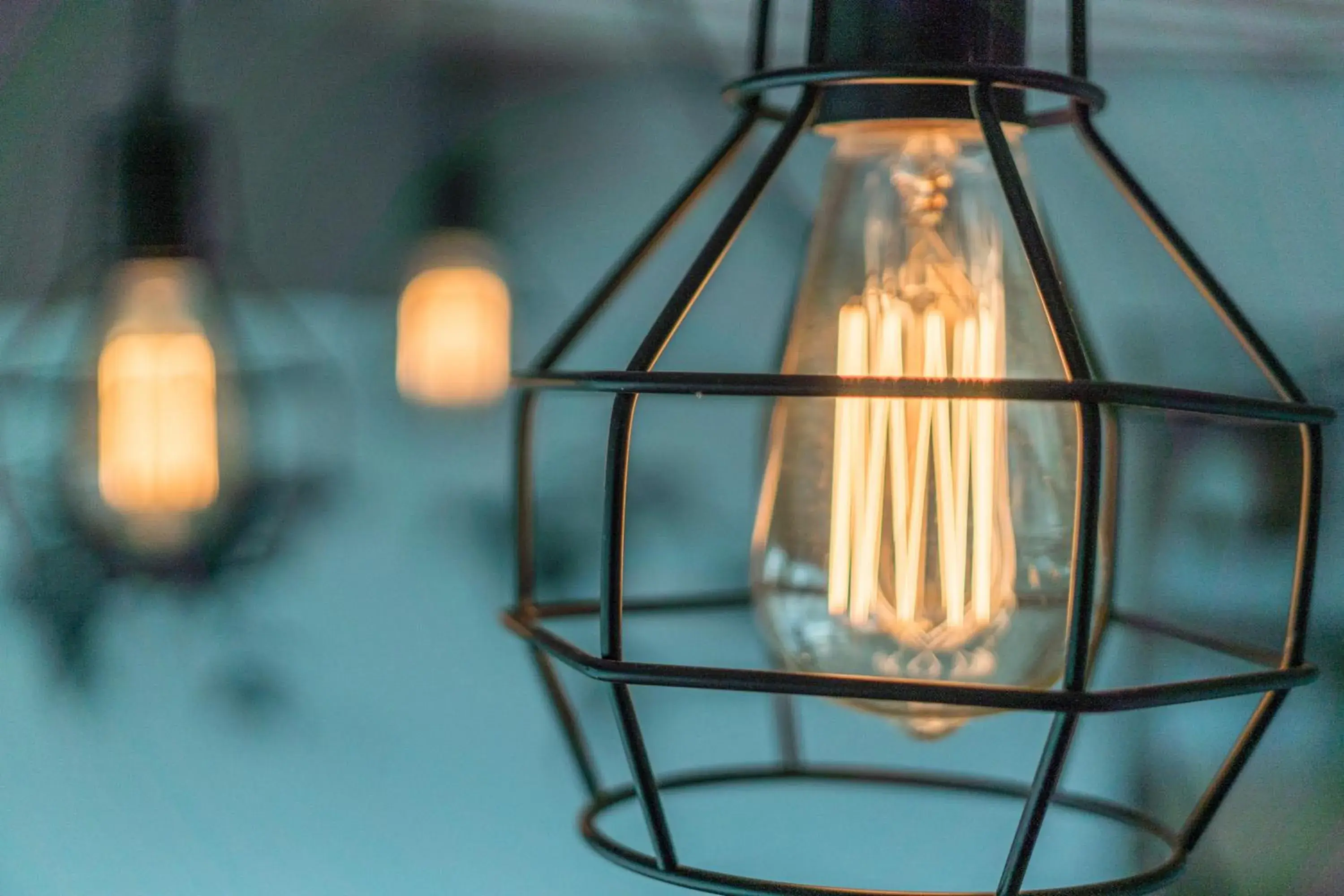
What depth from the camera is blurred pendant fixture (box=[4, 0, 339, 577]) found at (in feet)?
1.89

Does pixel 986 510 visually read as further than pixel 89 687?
No

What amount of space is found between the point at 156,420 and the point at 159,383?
0.06 ft

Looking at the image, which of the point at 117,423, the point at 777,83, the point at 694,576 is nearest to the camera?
the point at 777,83

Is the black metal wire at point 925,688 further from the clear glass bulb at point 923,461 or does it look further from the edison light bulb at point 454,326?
the edison light bulb at point 454,326

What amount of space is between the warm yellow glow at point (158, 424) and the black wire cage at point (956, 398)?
9.4 inches

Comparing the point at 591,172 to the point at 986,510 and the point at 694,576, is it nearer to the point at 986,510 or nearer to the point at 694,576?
the point at 694,576

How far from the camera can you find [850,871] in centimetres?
70

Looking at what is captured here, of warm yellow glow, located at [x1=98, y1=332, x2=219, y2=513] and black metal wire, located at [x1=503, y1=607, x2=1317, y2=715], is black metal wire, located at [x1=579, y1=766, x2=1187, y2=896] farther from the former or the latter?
warm yellow glow, located at [x1=98, y1=332, x2=219, y2=513]

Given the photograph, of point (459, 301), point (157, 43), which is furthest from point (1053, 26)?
point (157, 43)

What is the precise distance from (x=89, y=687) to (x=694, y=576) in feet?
0.98

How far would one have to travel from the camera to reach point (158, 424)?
1.94 ft

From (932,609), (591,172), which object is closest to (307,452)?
(591,172)

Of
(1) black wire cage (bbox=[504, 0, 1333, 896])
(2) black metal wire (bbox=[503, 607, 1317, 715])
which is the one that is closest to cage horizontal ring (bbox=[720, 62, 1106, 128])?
(1) black wire cage (bbox=[504, 0, 1333, 896])

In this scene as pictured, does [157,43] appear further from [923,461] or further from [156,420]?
[923,461]
